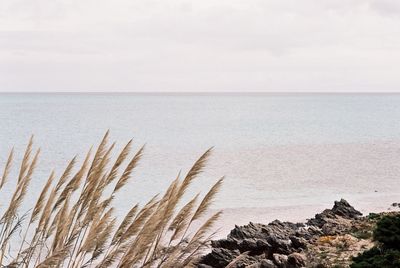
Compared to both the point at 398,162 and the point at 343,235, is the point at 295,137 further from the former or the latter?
the point at 343,235

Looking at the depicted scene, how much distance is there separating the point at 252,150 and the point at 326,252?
1685 inches

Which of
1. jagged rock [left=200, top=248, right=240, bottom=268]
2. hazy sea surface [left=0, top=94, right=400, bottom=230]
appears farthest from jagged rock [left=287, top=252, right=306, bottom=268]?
hazy sea surface [left=0, top=94, right=400, bottom=230]

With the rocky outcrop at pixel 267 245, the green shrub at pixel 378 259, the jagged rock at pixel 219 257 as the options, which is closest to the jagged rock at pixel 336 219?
the rocky outcrop at pixel 267 245

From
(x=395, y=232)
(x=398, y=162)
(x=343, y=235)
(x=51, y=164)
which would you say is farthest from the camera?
(x=398, y=162)

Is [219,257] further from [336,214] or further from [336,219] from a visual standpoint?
[336,214]

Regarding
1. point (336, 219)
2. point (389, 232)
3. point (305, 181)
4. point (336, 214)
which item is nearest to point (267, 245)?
point (389, 232)

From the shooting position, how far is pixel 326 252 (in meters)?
13.8

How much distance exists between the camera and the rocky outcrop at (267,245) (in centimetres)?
1255

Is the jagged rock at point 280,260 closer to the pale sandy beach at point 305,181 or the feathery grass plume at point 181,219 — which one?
the pale sandy beach at point 305,181

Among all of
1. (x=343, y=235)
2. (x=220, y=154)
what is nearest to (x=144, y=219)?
(x=343, y=235)

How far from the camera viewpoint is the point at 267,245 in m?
13.8

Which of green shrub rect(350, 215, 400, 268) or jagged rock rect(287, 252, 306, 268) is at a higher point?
green shrub rect(350, 215, 400, 268)

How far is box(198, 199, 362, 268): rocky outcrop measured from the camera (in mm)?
12555

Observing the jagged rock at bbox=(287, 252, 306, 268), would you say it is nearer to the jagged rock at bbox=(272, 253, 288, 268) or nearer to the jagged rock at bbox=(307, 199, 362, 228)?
the jagged rock at bbox=(272, 253, 288, 268)
